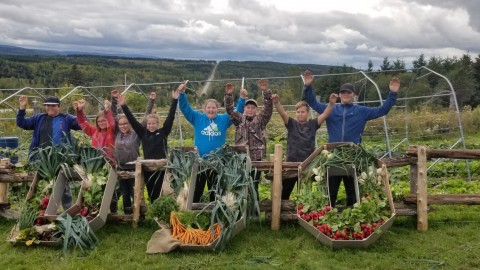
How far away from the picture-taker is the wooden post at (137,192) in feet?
18.9

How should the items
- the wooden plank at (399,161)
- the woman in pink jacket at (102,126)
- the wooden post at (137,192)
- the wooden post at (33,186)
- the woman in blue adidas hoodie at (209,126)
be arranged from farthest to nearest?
the woman in pink jacket at (102,126) < the woman in blue adidas hoodie at (209,126) < the wooden plank at (399,161) < the wooden post at (137,192) < the wooden post at (33,186)

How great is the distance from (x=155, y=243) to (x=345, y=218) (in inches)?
81.5

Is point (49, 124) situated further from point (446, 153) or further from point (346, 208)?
point (446, 153)

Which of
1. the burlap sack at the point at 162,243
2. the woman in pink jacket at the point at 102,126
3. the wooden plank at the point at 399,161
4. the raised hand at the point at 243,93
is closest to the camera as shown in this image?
the burlap sack at the point at 162,243

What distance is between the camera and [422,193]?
18.9 feet

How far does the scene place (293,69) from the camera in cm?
2739

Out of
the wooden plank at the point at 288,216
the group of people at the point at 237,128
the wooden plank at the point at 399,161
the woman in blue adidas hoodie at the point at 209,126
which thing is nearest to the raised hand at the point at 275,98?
the group of people at the point at 237,128

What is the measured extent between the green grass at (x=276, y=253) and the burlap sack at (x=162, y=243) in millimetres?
75

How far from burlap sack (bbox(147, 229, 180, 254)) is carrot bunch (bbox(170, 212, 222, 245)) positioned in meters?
0.06

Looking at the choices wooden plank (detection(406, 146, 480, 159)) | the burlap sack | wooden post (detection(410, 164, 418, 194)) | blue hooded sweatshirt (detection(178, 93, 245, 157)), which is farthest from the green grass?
blue hooded sweatshirt (detection(178, 93, 245, 157))

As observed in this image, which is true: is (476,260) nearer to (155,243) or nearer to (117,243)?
(155,243)

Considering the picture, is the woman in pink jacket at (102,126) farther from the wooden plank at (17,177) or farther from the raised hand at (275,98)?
the raised hand at (275,98)

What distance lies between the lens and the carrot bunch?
4.95 m

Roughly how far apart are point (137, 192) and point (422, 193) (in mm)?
3542
